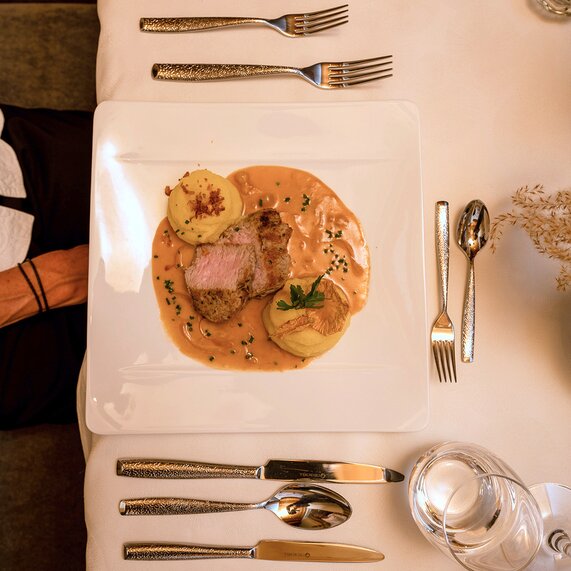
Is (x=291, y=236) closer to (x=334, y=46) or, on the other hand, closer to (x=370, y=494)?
(x=334, y=46)

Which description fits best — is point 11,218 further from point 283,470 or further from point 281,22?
point 283,470

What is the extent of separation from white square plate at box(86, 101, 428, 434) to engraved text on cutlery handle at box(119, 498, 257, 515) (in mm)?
183

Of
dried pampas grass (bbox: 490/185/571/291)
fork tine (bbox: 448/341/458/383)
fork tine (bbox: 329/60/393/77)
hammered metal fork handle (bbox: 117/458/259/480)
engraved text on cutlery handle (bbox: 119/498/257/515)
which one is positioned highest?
fork tine (bbox: 329/60/393/77)

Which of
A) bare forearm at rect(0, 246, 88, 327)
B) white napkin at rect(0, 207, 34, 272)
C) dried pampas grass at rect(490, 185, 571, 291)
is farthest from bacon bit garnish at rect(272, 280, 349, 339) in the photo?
white napkin at rect(0, 207, 34, 272)

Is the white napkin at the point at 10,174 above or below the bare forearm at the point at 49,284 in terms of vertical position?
above

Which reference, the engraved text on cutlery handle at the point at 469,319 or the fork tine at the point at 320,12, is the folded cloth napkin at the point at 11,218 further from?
the engraved text on cutlery handle at the point at 469,319

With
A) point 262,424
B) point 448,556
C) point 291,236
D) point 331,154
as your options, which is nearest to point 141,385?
point 262,424

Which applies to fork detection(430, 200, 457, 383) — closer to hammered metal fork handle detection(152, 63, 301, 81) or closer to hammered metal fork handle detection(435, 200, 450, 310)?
hammered metal fork handle detection(435, 200, 450, 310)

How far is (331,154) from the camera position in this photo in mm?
1396

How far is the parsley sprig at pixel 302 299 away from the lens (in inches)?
51.8

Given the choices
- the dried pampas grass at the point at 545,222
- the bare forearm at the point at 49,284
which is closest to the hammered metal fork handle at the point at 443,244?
the dried pampas grass at the point at 545,222

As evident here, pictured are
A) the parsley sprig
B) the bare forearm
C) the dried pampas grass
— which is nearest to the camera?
the dried pampas grass

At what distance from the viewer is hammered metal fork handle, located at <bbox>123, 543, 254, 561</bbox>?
1.30m

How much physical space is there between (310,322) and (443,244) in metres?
0.42
